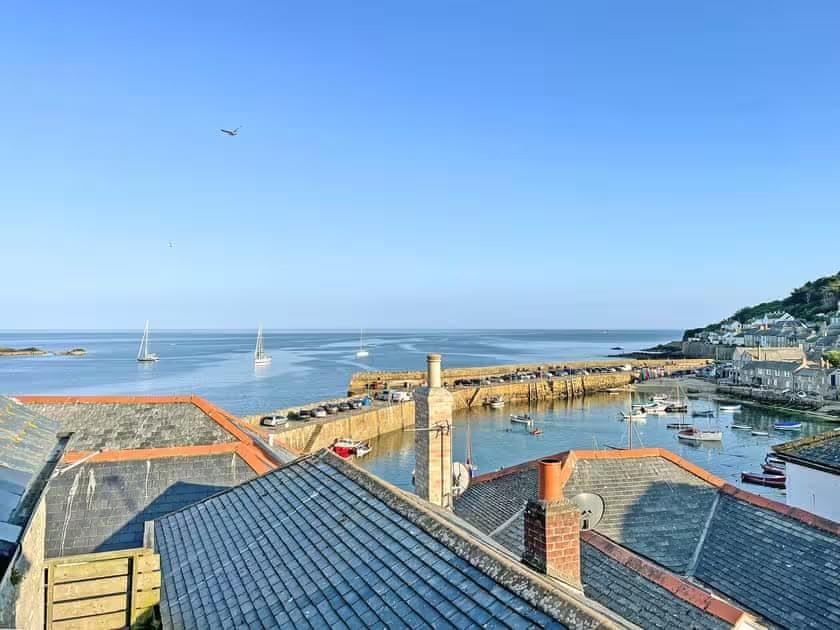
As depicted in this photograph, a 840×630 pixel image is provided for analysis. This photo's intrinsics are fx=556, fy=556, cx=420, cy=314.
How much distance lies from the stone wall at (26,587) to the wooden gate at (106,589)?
0.50 m

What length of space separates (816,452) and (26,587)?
725 inches

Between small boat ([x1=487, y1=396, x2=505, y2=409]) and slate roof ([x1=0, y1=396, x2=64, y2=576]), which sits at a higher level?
slate roof ([x1=0, y1=396, x2=64, y2=576])

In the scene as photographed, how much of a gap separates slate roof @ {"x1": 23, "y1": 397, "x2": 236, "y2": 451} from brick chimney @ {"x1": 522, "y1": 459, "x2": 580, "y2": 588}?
11264 millimetres

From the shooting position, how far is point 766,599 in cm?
1027

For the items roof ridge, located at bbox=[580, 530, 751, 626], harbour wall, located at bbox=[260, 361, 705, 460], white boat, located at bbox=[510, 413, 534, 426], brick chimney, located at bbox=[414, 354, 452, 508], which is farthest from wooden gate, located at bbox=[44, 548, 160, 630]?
white boat, located at bbox=[510, 413, 534, 426]

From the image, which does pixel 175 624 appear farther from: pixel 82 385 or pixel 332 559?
pixel 82 385

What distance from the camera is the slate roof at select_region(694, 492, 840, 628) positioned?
9766 millimetres

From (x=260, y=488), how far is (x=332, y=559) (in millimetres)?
3867

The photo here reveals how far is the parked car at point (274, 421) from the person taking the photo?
1987 inches

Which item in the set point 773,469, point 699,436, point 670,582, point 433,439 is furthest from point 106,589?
point 699,436

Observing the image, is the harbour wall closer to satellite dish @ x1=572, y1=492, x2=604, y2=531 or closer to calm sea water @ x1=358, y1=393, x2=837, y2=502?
calm sea water @ x1=358, y1=393, x2=837, y2=502

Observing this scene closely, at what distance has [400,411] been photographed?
200ft

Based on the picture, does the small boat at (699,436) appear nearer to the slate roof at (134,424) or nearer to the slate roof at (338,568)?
the slate roof at (134,424)

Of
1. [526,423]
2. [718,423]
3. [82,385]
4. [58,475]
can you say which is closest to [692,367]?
[718,423]
